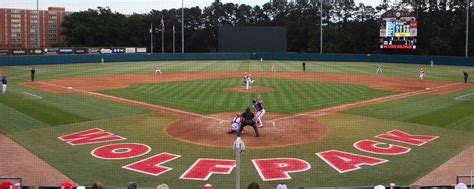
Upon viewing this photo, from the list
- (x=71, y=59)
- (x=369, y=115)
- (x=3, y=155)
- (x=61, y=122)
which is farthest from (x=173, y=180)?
(x=71, y=59)

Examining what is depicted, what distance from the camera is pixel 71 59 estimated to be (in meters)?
47.9

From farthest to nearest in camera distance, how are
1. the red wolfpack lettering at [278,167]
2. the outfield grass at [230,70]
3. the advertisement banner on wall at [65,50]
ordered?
the advertisement banner on wall at [65,50] < the outfield grass at [230,70] < the red wolfpack lettering at [278,167]

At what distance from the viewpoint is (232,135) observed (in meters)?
13.0

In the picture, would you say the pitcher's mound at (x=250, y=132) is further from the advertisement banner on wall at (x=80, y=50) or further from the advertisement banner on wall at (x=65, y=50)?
the advertisement banner on wall at (x=80, y=50)

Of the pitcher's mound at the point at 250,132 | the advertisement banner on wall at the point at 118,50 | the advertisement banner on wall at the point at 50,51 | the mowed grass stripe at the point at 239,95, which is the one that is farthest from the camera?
the advertisement banner on wall at the point at 118,50

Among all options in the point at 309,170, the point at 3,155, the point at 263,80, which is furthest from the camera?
the point at 263,80

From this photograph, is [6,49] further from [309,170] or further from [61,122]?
[309,170]

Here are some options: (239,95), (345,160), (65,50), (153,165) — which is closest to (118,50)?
(65,50)

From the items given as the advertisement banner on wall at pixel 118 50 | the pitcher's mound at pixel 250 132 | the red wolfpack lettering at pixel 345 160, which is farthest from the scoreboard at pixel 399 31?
the red wolfpack lettering at pixel 345 160

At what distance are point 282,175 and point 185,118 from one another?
269 inches

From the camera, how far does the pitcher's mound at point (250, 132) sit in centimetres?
1218

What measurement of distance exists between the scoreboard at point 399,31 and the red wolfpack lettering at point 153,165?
3488cm

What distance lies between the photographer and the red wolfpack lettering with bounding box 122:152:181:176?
9.70 meters

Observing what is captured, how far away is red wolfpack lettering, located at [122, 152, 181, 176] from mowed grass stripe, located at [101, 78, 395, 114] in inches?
240
